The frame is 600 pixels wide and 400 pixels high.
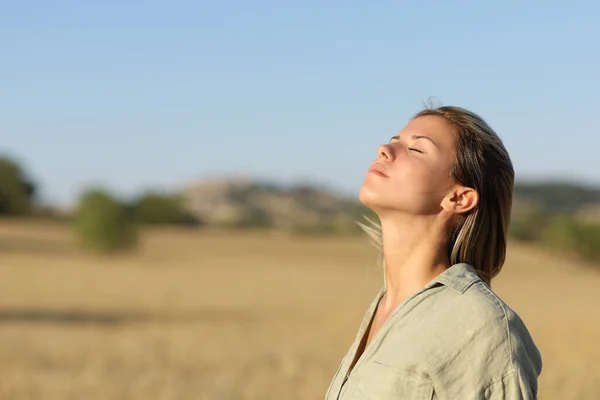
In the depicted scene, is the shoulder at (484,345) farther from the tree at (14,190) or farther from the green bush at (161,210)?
the green bush at (161,210)

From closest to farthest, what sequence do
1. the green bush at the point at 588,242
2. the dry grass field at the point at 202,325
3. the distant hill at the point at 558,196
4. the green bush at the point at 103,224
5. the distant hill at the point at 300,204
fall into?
the dry grass field at the point at 202,325 < the green bush at the point at 103,224 < the green bush at the point at 588,242 < the distant hill at the point at 558,196 < the distant hill at the point at 300,204

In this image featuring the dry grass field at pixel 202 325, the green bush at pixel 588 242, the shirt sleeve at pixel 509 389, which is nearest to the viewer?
the shirt sleeve at pixel 509 389

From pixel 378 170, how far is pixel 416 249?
10.0 inches

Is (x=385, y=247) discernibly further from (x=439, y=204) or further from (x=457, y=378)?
(x=457, y=378)

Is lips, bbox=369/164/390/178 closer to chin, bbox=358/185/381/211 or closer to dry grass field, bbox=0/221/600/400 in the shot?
chin, bbox=358/185/381/211

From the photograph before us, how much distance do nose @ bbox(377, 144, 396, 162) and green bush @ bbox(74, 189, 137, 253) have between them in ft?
187

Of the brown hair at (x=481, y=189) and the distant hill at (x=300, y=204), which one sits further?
the distant hill at (x=300, y=204)

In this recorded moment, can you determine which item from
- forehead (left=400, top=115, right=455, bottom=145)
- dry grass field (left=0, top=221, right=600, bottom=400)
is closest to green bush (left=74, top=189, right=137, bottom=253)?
dry grass field (left=0, top=221, right=600, bottom=400)

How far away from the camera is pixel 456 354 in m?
2.26

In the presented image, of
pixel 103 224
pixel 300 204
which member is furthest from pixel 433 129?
A: pixel 300 204

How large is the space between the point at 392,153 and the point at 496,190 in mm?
315

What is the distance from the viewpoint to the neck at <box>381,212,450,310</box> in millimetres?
2609

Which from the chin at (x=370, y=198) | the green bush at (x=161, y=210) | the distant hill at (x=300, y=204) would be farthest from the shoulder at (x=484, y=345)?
the distant hill at (x=300, y=204)

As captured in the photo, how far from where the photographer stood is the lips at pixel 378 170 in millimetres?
2624
